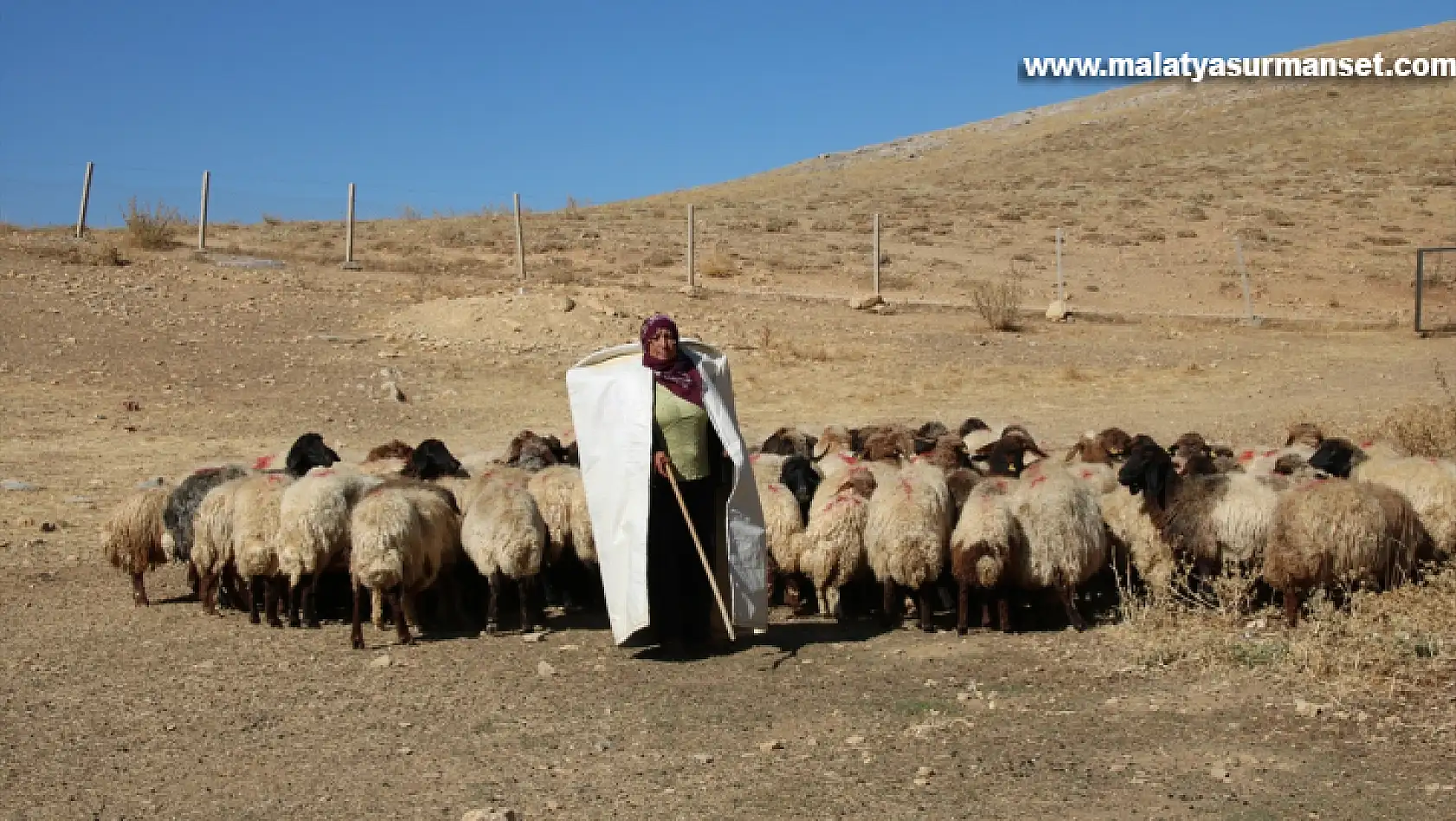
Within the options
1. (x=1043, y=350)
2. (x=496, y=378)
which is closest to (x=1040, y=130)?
(x=1043, y=350)

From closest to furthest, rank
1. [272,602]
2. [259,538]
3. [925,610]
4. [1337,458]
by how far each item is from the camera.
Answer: [925,610]
[259,538]
[272,602]
[1337,458]

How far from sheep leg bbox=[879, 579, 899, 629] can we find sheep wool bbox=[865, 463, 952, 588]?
9 cm

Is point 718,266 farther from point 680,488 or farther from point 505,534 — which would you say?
point 680,488

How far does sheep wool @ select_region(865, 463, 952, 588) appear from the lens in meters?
7.86

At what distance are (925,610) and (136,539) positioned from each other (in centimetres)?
523

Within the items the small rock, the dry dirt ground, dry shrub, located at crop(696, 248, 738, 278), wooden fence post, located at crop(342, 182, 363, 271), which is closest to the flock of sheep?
the dry dirt ground

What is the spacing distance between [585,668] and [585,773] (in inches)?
64.7

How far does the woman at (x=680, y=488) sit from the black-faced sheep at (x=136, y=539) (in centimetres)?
374

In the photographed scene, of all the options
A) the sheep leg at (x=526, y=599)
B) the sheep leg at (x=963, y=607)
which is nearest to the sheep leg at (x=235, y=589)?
the sheep leg at (x=526, y=599)

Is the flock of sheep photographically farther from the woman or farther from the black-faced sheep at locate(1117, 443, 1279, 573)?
the woman

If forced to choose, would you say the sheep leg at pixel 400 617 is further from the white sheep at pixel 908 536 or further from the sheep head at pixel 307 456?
the white sheep at pixel 908 536

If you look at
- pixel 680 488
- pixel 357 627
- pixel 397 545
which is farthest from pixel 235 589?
pixel 680 488

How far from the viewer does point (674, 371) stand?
7594 millimetres

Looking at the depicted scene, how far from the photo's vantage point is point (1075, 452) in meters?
11.2
